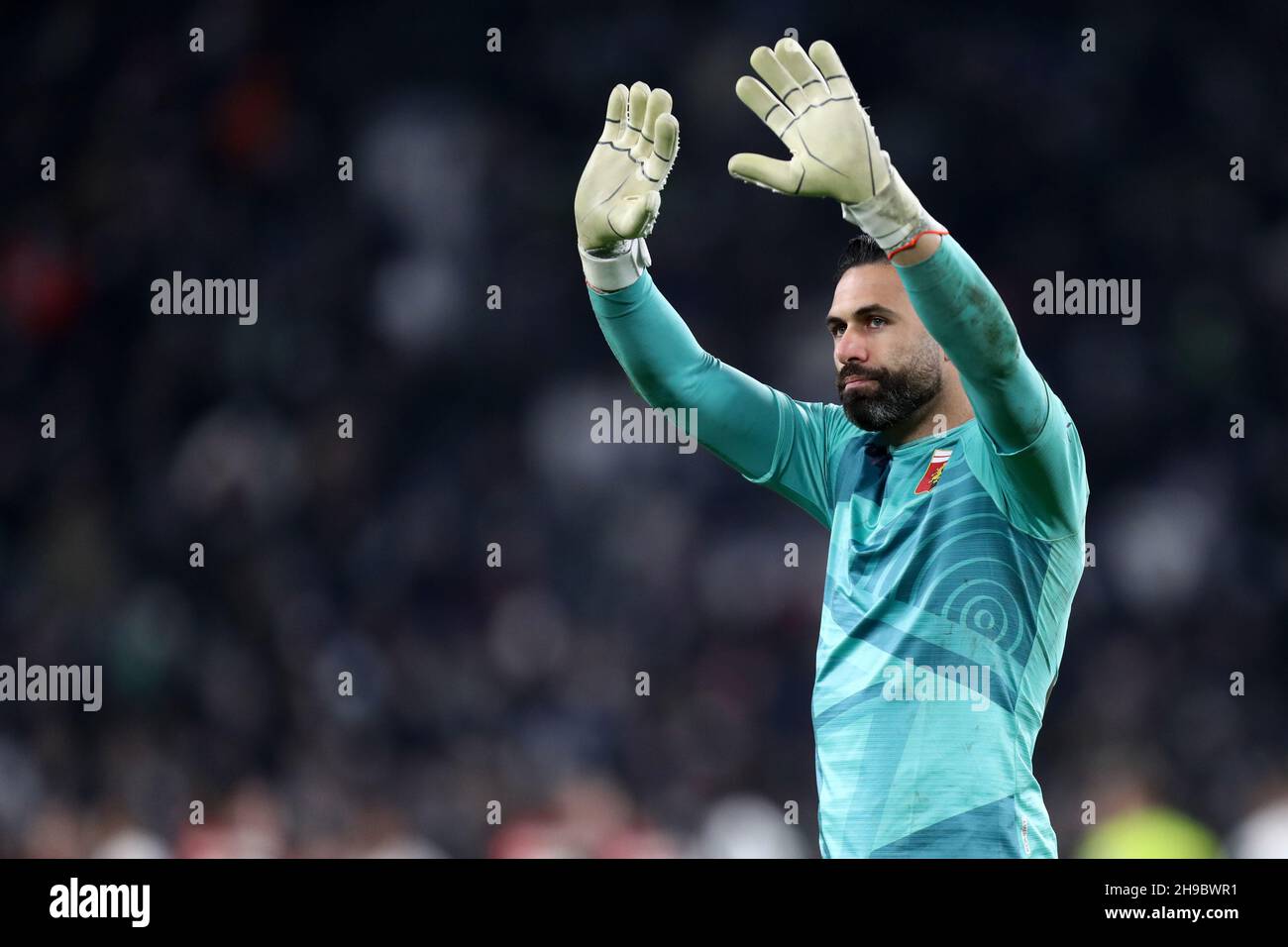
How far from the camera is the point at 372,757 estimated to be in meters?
6.20

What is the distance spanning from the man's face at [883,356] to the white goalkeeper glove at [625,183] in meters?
0.46

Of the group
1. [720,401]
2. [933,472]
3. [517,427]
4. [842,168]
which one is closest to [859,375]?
[933,472]

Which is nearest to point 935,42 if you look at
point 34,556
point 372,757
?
point 372,757

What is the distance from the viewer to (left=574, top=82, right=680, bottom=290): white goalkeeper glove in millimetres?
2906

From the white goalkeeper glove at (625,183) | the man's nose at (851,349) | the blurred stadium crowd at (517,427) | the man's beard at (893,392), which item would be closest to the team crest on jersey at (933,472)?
the man's beard at (893,392)

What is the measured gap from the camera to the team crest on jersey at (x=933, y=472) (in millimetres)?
2785

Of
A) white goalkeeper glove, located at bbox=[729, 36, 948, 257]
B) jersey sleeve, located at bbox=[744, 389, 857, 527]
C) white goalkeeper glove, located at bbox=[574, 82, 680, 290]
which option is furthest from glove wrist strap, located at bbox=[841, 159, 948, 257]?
jersey sleeve, located at bbox=[744, 389, 857, 527]

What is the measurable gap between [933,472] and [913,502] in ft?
0.25

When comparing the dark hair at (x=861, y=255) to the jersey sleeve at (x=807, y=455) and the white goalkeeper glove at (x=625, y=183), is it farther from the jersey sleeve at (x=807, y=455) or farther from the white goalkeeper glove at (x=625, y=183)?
the white goalkeeper glove at (x=625, y=183)

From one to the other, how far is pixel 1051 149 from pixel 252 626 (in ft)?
14.2

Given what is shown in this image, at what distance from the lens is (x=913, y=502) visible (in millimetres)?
2777

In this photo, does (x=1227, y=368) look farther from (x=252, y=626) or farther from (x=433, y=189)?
(x=252, y=626)

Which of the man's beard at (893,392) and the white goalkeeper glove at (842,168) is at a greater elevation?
the white goalkeeper glove at (842,168)

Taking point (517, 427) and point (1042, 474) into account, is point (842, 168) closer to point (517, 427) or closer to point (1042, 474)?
point (1042, 474)
